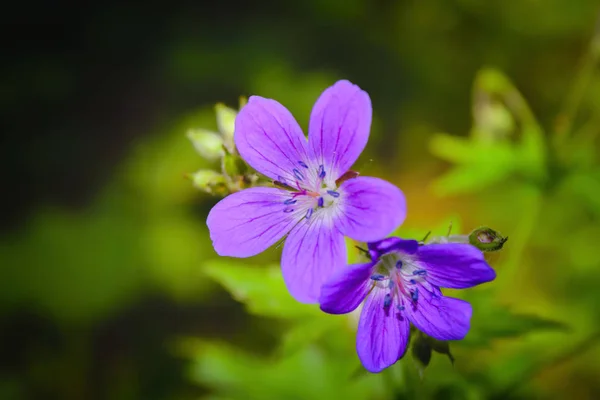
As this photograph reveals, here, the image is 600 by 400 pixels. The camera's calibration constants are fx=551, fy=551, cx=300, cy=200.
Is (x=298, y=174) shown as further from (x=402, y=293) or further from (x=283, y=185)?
(x=402, y=293)

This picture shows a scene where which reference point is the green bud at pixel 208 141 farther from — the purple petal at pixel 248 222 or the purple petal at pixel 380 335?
the purple petal at pixel 380 335

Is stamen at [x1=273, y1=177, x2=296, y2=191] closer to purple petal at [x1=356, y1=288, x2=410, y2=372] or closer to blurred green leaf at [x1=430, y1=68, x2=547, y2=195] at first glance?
purple petal at [x1=356, y1=288, x2=410, y2=372]

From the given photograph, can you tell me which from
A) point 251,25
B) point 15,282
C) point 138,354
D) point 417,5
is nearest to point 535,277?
point 417,5

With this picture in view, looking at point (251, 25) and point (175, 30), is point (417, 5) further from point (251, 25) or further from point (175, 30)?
point (175, 30)

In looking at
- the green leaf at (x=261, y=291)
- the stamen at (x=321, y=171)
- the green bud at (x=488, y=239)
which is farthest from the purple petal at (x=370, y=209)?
the green leaf at (x=261, y=291)

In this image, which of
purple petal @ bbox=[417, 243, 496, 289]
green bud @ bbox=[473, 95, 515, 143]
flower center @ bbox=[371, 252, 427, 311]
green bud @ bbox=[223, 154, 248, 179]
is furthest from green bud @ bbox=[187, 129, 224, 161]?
green bud @ bbox=[473, 95, 515, 143]

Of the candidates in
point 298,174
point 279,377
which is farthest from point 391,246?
point 279,377
